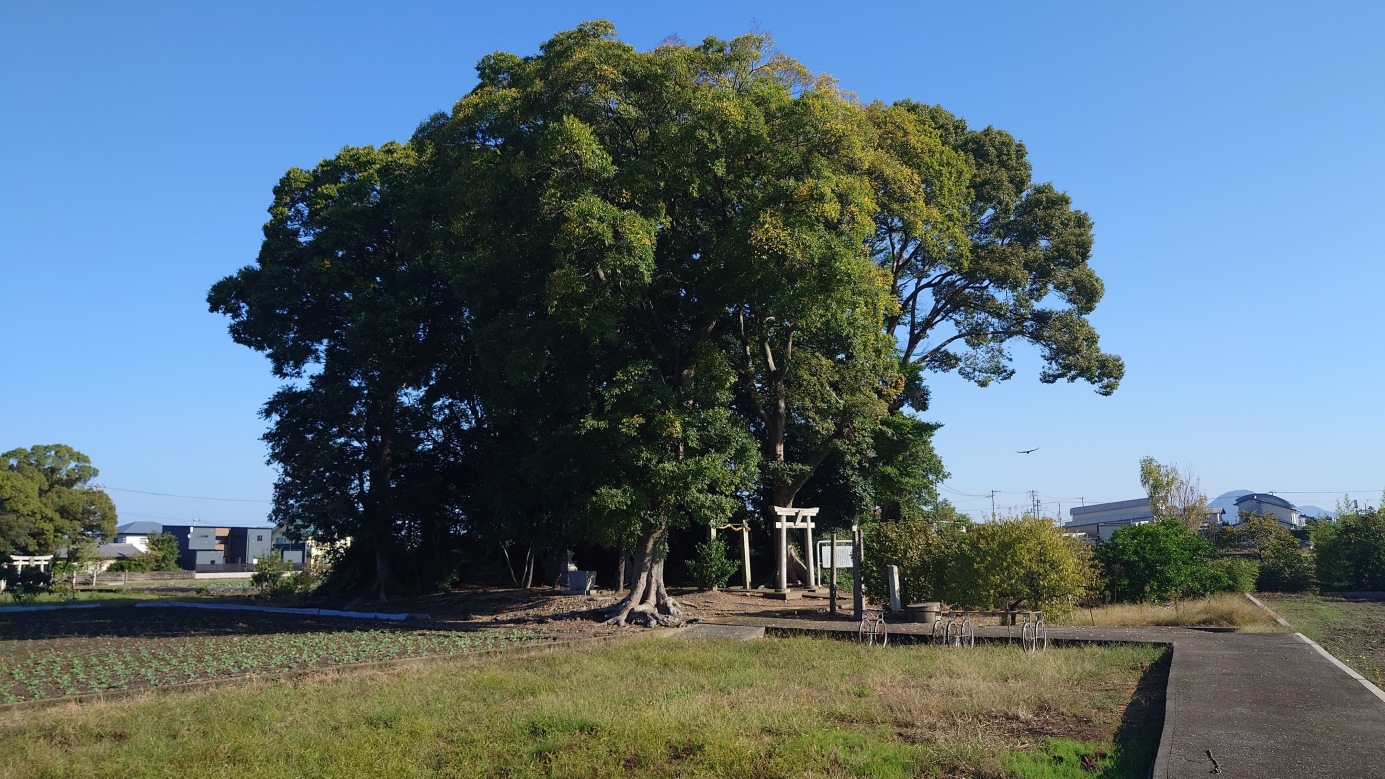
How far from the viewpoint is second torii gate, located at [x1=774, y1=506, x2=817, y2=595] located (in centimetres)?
2689

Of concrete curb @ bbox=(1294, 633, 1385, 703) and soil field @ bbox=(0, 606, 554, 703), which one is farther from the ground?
concrete curb @ bbox=(1294, 633, 1385, 703)

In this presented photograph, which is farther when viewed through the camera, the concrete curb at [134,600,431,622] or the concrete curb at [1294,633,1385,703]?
the concrete curb at [134,600,431,622]

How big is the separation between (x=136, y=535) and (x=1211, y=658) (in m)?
100

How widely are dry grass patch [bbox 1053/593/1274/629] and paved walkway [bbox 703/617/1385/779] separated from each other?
10.7ft

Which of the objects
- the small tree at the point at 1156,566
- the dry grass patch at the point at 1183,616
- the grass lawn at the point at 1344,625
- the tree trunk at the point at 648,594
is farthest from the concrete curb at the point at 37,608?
the grass lawn at the point at 1344,625

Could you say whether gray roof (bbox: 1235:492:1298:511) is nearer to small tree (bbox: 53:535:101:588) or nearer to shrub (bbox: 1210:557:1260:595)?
shrub (bbox: 1210:557:1260:595)

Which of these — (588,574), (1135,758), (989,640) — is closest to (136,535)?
(588,574)

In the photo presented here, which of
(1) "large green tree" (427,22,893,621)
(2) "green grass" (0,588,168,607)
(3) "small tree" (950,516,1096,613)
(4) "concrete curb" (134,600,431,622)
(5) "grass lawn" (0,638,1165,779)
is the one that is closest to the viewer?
(5) "grass lawn" (0,638,1165,779)

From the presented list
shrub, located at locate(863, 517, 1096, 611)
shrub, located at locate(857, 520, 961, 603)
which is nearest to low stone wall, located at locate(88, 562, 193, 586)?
shrub, located at locate(857, 520, 961, 603)

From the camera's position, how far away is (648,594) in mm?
20578

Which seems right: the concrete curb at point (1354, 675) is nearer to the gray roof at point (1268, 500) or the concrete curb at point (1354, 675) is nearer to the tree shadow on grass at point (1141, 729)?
the tree shadow on grass at point (1141, 729)

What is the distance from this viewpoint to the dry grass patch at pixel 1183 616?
17344mm

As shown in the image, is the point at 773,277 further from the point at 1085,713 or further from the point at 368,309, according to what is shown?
the point at 368,309

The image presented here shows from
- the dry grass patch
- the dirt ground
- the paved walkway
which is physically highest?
the paved walkway
